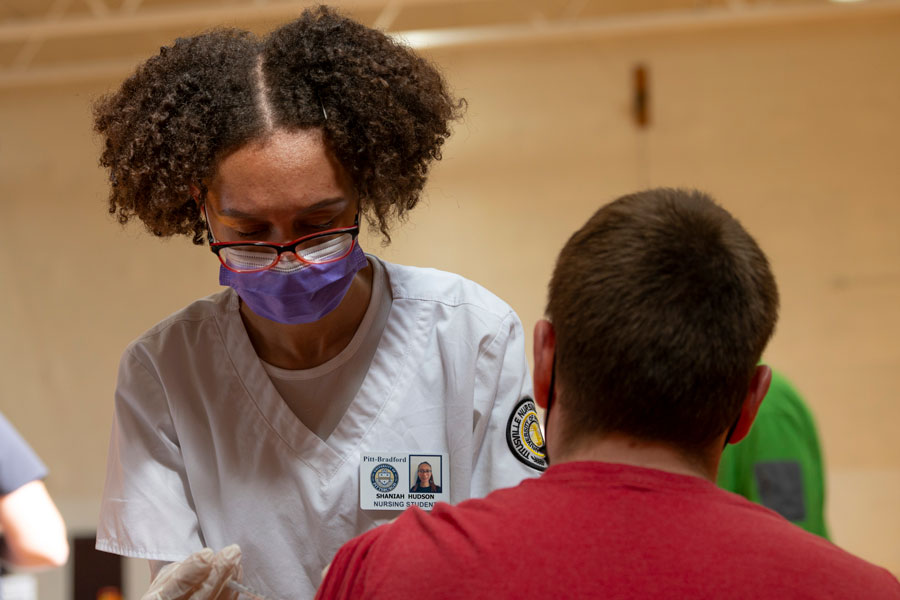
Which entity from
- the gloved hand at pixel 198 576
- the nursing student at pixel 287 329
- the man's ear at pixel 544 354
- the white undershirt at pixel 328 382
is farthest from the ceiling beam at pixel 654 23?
the man's ear at pixel 544 354

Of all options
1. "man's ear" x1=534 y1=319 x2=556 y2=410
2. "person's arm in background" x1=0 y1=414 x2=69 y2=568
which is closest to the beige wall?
"person's arm in background" x1=0 y1=414 x2=69 y2=568

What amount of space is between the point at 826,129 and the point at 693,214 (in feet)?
17.7

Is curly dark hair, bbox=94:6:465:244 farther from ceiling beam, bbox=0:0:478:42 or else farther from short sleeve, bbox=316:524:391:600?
ceiling beam, bbox=0:0:478:42

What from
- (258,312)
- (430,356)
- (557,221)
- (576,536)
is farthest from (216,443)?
(557,221)

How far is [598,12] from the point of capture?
596 cm

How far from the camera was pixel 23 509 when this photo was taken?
6.43 ft

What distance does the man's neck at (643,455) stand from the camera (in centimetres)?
82

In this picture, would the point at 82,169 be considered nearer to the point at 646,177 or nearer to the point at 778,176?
the point at 646,177

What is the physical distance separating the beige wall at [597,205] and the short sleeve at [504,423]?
14.2 ft

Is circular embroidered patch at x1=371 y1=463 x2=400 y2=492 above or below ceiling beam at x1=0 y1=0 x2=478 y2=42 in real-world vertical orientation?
below

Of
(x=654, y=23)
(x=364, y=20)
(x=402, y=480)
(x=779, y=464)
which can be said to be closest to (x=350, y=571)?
(x=402, y=480)

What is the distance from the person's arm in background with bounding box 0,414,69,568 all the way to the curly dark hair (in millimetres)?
819

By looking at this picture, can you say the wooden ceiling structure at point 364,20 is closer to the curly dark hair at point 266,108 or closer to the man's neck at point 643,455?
the curly dark hair at point 266,108

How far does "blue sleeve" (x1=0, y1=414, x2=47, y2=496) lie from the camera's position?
6.30 feet
